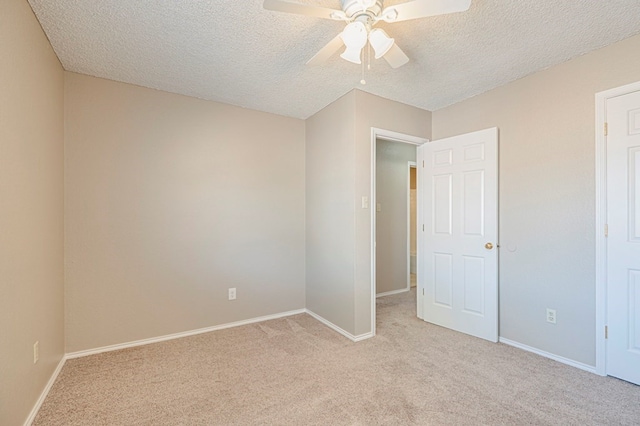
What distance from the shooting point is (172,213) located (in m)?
2.91

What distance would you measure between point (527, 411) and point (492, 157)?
2052mm

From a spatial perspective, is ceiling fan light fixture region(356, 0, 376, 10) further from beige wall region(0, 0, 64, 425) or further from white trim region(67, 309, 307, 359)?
white trim region(67, 309, 307, 359)

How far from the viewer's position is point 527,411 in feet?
5.80

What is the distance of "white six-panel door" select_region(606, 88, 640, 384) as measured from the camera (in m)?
2.04

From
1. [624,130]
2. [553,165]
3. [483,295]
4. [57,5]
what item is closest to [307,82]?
[57,5]

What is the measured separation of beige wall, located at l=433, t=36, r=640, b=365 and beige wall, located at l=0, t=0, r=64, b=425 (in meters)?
3.57

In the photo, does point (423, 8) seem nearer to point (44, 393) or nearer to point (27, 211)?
point (27, 211)

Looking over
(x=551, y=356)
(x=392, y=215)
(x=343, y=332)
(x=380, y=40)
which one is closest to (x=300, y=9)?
(x=380, y=40)

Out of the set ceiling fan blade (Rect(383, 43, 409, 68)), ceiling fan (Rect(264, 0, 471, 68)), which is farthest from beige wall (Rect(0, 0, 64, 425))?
ceiling fan blade (Rect(383, 43, 409, 68))

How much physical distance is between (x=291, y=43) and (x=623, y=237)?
2768 mm

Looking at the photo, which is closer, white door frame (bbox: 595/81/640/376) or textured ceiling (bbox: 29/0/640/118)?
textured ceiling (bbox: 29/0/640/118)

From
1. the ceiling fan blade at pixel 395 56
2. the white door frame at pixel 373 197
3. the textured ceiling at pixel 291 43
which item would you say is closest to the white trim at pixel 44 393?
the textured ceiling at pixel 291 43

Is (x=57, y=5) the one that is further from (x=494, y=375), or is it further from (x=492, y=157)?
(x=494, y=375)

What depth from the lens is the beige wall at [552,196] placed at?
7.33 ft
